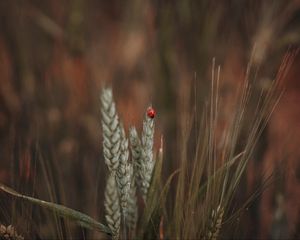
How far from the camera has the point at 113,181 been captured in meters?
0.73

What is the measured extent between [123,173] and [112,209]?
2.3 inches

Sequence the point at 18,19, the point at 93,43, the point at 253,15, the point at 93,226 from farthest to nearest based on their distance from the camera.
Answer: the point at 93,43 < the point at 18,19 < the point at 253,15 < the point at 93,226

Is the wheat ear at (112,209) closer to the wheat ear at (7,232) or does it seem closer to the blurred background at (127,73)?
the wheat ear at (7,232)

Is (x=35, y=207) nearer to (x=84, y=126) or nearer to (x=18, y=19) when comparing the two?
(x=84, y=126)

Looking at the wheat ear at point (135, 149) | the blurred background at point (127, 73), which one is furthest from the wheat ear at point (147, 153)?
the blurred background at point (127, 73)

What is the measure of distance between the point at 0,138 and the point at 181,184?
2.70ft

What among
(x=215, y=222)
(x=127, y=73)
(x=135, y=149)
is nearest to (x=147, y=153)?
(x=135, y=149)

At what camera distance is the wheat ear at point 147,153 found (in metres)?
0.70

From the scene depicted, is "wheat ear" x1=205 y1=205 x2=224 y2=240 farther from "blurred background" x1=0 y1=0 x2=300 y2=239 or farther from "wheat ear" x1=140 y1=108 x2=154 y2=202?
"blurred background" x1=0 y1=0 x2=300 y2=239

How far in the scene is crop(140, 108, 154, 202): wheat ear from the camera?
702mm

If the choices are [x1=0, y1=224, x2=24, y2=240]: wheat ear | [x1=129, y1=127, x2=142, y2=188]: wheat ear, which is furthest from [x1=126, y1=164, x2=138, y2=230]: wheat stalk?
[x1=0, y1=224, x2=24, y2=240]: wheat ear

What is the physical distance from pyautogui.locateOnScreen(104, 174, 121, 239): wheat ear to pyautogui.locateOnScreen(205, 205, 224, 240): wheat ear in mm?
129

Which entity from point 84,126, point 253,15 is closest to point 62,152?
point 84,126

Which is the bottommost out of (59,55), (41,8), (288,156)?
(288,156)
